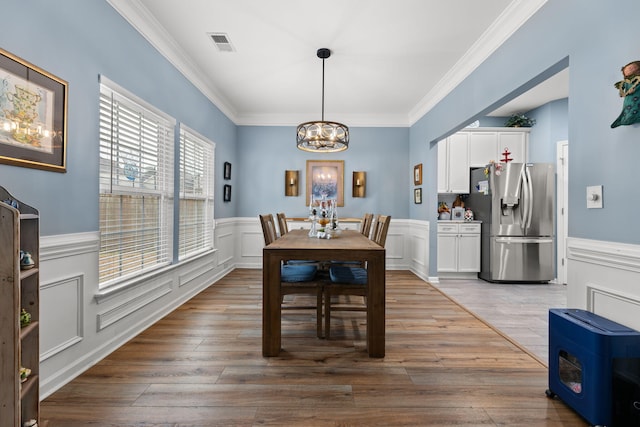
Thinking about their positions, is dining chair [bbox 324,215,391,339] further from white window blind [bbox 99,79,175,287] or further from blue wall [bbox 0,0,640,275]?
white window blind [bbox 99,79,175,287]

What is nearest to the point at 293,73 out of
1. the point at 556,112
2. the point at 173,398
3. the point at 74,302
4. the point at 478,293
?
the point at 74,302

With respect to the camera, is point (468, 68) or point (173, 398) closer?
point (173, 398)

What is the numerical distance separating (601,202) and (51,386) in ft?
11.0

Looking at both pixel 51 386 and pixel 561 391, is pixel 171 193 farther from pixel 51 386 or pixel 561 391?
pixel 561 391

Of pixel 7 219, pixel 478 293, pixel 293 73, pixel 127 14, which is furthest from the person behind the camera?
pixel 478 293

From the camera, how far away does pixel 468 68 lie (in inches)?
131

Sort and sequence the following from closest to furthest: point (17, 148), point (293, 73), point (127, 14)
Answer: point (17, 148) → point (127, 14) → point (293, 73)

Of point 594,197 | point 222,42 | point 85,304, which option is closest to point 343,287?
point 594,197

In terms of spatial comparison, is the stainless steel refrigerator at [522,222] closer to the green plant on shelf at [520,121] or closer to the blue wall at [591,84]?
the green plant on shelf at [520,121]

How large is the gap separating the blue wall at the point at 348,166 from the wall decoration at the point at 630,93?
154 inches

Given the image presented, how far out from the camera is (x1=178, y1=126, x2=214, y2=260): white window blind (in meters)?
3.52

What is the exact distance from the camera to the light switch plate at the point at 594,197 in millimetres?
1704

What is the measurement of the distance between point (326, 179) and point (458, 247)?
8.10ft

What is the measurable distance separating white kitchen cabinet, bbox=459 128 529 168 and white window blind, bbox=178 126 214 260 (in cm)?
415
